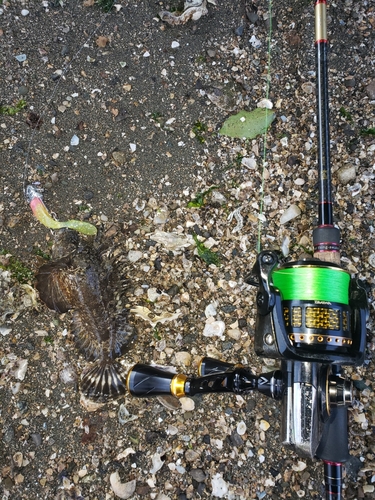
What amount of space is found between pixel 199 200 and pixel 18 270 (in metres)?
1.23

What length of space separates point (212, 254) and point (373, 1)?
2001 mm

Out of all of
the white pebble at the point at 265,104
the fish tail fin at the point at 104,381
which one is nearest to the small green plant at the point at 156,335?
the fish tail fin at the point at 104,381

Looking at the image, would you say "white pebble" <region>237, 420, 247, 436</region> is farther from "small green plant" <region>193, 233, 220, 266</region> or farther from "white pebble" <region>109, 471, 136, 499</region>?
"small green plant" <region>193, 233, 220, 266</region>

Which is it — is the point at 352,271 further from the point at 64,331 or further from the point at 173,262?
the point at 64,331

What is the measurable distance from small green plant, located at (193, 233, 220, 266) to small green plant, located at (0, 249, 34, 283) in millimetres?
1067

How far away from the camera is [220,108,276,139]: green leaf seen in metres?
3.03

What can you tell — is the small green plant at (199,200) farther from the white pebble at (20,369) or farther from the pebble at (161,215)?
the white pebble at (20,369)

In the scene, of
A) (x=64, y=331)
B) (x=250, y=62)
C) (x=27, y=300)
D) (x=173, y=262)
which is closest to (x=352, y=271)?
(x=173, y=262)

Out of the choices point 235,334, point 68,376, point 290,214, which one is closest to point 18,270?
point 68,376

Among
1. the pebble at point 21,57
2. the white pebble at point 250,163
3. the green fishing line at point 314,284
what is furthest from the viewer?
the pebble at point 21,57

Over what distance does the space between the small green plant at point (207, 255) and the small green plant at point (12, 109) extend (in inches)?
58.0

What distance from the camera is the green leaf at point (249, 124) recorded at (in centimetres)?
303

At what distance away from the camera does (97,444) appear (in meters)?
2.72

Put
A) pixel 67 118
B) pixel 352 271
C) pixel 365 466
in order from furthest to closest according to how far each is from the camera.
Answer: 1. pixel 67 118
2. pixel 352 271
3. pixel 365 466
